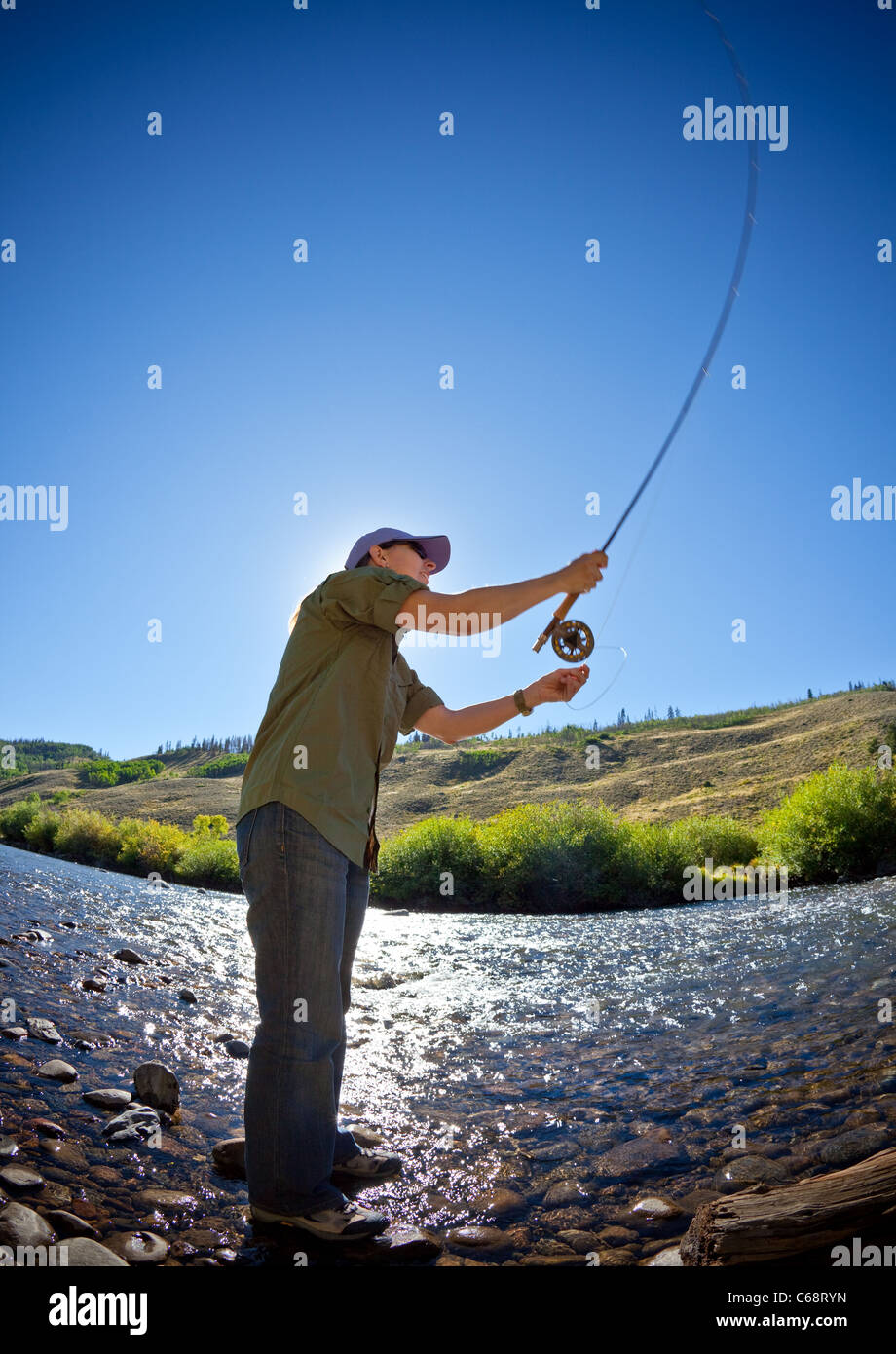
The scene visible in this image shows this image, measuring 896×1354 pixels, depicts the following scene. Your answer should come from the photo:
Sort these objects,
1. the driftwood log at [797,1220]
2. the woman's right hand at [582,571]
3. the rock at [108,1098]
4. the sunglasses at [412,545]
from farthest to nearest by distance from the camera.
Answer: the rock at [108,1098] → the sunglasses at [412,545] → the woman's right hand at [582,571] → the driftwood log at [797,1220]

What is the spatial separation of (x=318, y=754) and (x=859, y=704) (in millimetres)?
56761

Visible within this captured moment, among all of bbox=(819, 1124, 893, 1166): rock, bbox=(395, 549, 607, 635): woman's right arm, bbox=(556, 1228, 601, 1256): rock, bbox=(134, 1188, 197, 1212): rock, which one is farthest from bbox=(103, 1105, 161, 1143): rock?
bbox=(819, 1124, 893, 1166): rock

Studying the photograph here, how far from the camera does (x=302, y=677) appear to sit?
9.45 ft

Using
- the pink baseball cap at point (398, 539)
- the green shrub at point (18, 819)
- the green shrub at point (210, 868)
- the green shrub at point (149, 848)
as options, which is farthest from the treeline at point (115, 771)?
the pink baseball cap at point (398, 539)

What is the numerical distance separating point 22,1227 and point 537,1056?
3579 millimetres

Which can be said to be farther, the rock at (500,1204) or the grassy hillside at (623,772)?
the grassy hillside at (623,772)

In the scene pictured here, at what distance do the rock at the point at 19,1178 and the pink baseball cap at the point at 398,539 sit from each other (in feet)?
8.74

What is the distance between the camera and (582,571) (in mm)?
2787

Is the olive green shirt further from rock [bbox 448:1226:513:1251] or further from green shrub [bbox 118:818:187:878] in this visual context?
green shrub [bbox 118:818:187:878]

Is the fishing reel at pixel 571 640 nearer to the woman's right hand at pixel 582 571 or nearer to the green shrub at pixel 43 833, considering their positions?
the woman's right hand at pixel 582 571

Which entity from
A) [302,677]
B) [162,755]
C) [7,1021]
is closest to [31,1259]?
[302,677]

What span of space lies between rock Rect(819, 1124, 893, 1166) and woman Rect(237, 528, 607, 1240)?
202 cm

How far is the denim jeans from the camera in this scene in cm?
256

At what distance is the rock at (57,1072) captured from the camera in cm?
→ 383
